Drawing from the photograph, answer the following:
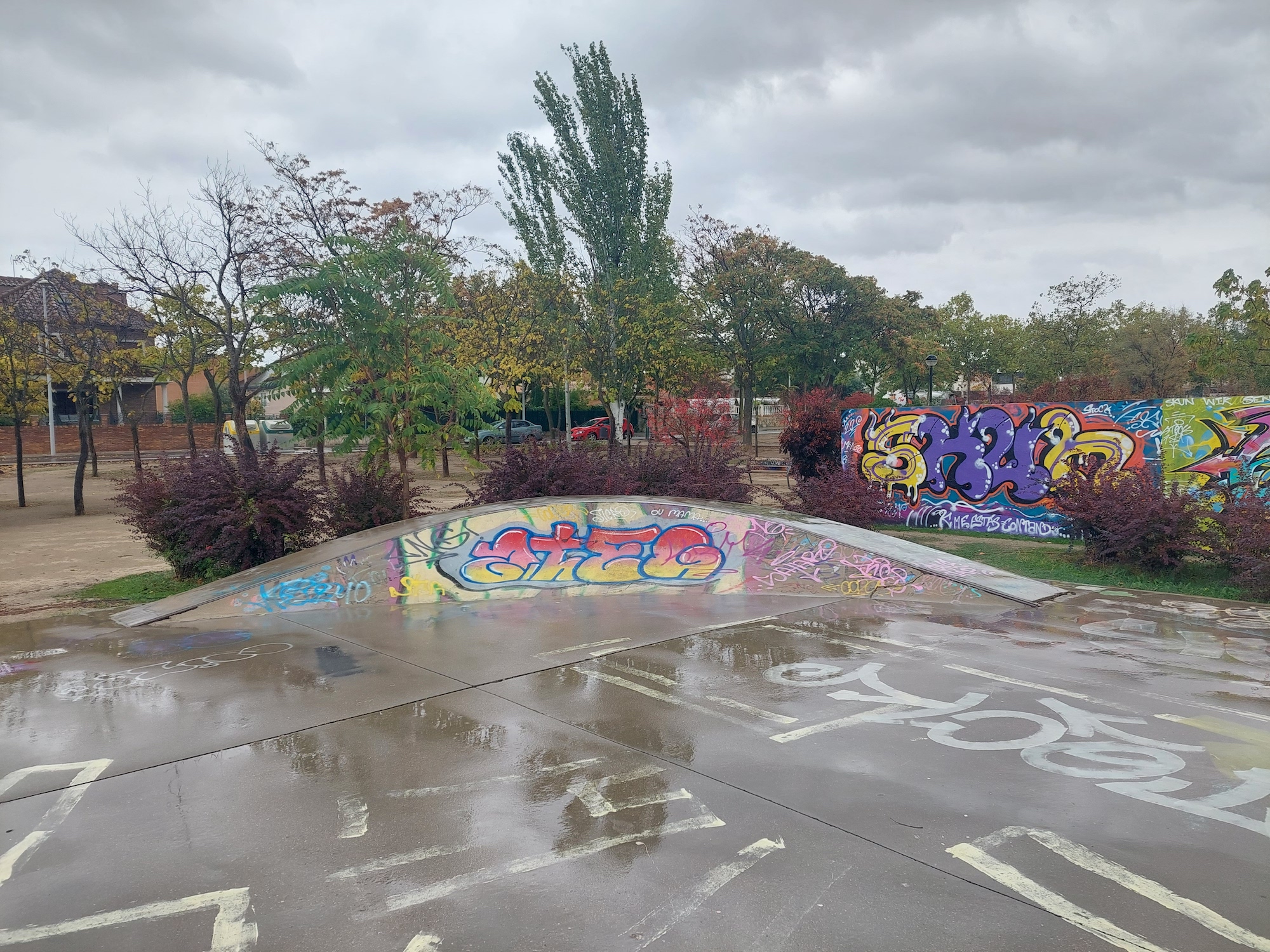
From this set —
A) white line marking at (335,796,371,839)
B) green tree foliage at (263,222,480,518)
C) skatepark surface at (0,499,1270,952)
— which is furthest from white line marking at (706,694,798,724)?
green tree foliage at (263,222,480,518)

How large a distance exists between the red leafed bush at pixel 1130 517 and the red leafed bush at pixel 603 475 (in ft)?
15.8

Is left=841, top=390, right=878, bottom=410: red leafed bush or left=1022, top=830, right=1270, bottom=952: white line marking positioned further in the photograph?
left=841, top=390, right=878, bottom=410: red leafed bush

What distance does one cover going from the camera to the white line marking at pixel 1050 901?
2.78 m

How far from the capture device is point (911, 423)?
15.4m

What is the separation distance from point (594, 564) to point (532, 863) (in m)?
5.77

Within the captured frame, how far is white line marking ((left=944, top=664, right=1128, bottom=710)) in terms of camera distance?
5195mm

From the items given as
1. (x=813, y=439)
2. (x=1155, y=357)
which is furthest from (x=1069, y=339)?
(x=813, y=439)

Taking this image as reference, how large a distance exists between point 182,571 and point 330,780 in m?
7.39

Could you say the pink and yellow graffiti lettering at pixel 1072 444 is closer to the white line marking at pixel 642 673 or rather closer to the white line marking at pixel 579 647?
the white line marking at pixel 579 647

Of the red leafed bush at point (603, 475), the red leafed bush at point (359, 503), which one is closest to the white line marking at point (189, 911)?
the red leafed bush at point (359, 503)

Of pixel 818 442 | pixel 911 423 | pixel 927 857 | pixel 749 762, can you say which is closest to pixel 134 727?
pixel 749 762

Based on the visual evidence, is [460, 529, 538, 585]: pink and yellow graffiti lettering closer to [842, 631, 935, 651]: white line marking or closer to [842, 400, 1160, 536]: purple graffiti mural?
[842, 631, 935, 651]: white line marking

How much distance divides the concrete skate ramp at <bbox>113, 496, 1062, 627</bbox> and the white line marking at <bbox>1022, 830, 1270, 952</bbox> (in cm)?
500

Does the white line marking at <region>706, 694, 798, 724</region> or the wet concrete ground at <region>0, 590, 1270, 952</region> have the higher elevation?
the wet concrete ground at <region>0, 590, 1270, 952</region>
